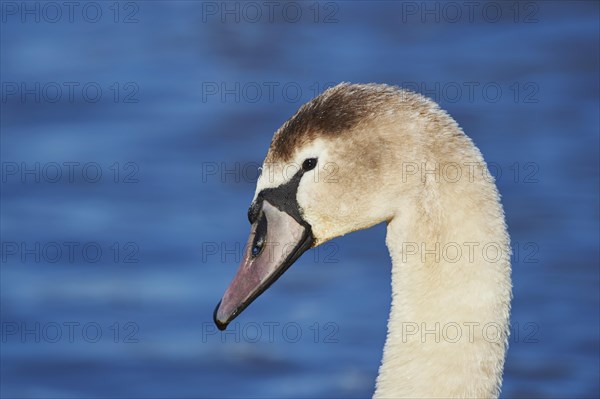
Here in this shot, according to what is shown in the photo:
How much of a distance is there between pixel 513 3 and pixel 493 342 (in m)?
10.4

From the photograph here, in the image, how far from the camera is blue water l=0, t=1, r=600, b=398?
1086cm

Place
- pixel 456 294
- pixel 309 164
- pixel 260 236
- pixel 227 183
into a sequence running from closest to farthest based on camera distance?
1. pixel 456 294
2. pixel 309 164
3. pixel 260 236
4. pixel 227 183

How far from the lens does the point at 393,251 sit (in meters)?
6.29

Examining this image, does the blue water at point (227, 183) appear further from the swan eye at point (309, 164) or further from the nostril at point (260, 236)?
the swan eye at point (309, 164)

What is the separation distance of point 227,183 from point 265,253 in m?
6.23

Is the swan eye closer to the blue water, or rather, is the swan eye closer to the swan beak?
the swan beak

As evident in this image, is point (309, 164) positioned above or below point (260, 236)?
above

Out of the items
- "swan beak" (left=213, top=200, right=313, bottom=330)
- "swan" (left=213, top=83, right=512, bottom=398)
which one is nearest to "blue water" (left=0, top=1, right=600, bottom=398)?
"swan beak" (left=213, top=200, right=313, bottom=330)

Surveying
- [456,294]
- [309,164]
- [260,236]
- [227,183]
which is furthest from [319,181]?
[227,183]

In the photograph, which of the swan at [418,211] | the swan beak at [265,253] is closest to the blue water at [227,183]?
the swan beak at [265,253]

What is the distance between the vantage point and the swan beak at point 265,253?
657cm

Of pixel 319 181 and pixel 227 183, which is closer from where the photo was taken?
pixel 319 181

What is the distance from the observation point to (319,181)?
6.38 m

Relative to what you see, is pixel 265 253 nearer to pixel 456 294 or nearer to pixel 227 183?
pixel 456 294
